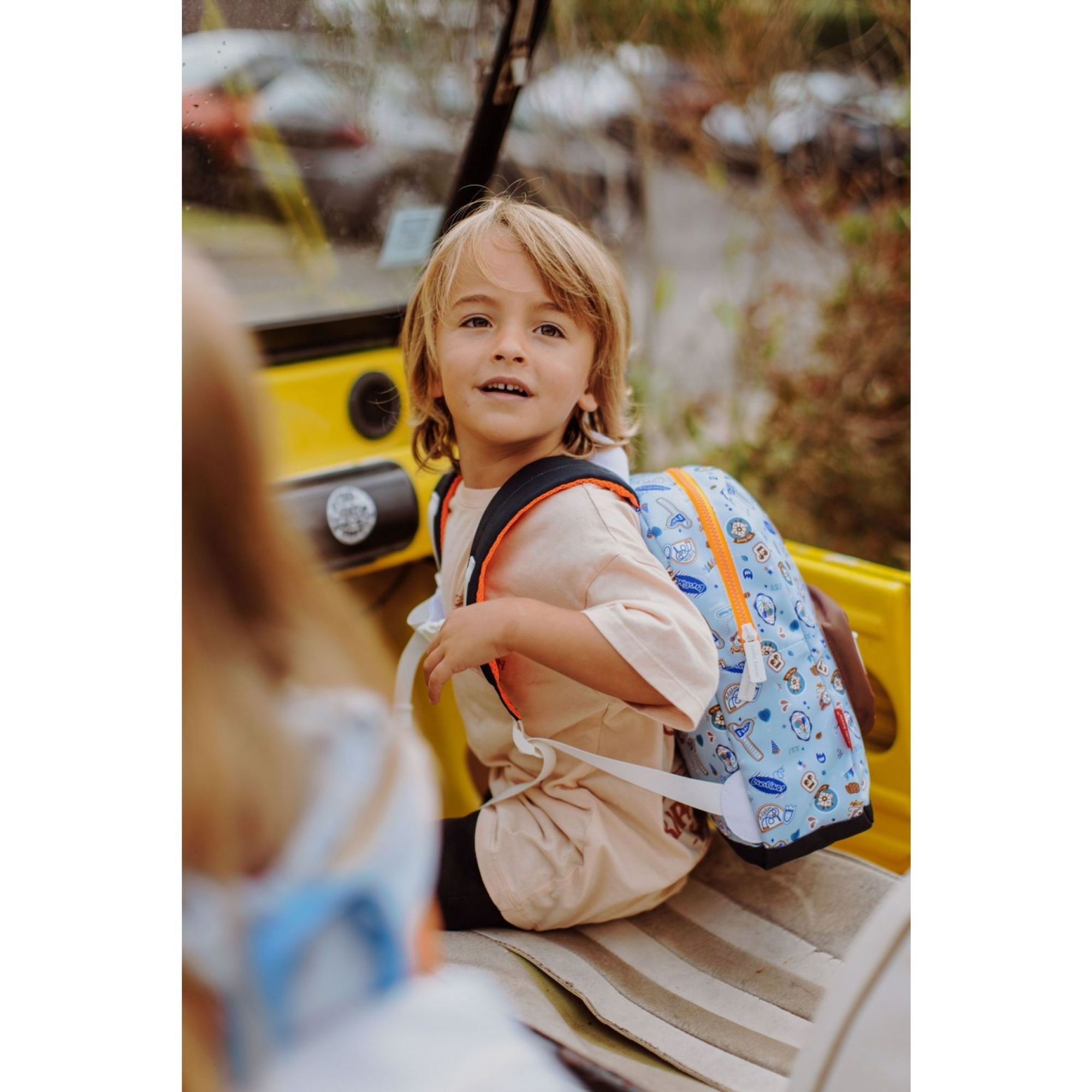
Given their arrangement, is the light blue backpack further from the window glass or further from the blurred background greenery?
the blurred background greenery

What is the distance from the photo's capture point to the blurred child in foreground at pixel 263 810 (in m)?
0.71

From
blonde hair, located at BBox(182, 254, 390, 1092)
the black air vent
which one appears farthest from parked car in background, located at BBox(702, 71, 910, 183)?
blonde hair, located at BBox(182, 254, 390, 1092)

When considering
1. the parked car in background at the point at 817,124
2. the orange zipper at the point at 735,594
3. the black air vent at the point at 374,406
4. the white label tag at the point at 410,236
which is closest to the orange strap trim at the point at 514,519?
the orange zipper at the point at 735,594

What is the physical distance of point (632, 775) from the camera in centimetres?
112

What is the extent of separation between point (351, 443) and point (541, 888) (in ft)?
1.99

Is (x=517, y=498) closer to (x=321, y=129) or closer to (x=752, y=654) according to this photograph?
(x=752, y=654)

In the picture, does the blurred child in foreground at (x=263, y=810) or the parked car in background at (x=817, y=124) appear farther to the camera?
the parked car in background at (x=817, y=124)

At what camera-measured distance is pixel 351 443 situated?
1424mm

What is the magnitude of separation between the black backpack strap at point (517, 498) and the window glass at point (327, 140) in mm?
431

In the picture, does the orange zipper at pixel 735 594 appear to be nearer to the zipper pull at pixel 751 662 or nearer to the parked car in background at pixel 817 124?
the zipper pull at pixel 751 662

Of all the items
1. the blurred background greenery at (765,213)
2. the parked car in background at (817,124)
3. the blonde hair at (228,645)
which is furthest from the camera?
the parked car in background at (817,124)

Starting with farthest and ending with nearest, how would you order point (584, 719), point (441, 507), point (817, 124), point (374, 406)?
point (817, 124)
point (374, 406)
point (441, 507)
point (584, 719)

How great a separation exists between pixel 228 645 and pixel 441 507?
0.52 meters

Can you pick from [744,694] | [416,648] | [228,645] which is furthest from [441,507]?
[228,645]
